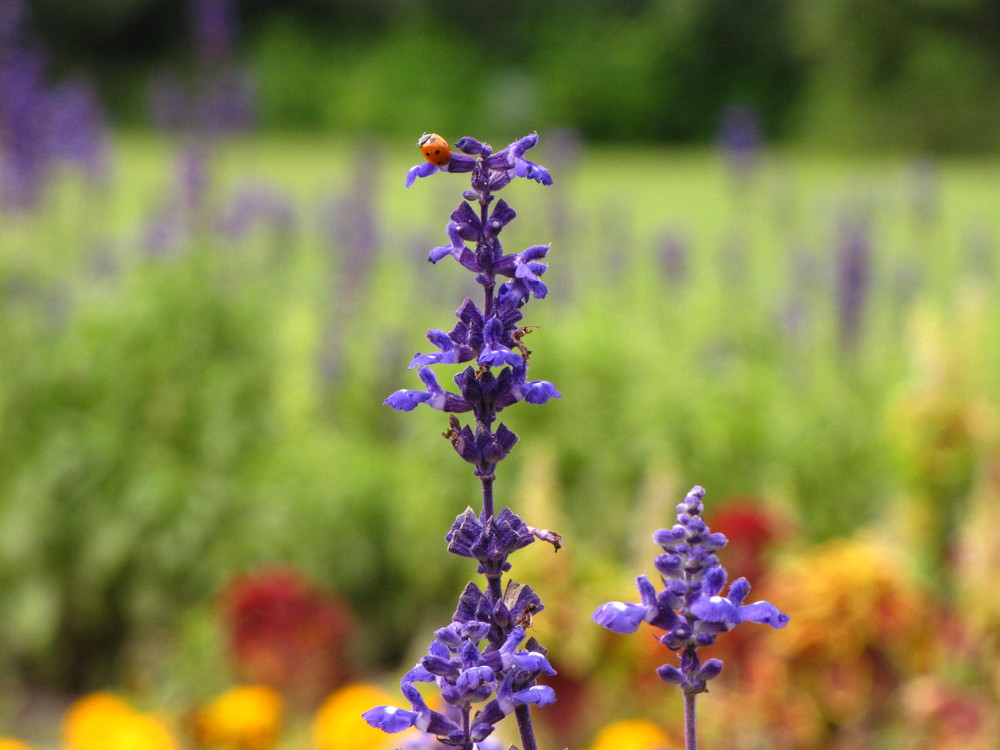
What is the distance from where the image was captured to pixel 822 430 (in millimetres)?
4535

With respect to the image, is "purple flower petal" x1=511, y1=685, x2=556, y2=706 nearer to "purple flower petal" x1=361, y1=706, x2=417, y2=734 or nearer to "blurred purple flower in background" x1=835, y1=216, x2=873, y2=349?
"purple flower petal" x1=361, y1=706, x2=417, y2=734

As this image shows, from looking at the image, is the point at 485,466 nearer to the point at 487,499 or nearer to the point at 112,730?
the point at 487,499

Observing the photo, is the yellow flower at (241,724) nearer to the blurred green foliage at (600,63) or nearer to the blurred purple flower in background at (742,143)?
the blurred purple flower in background at (742,143)

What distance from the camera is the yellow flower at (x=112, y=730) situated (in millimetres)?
2373

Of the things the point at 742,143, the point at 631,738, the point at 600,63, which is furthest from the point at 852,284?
the point at 600,63

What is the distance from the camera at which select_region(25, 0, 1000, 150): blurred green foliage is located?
90.4 ft

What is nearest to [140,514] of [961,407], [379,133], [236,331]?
[236,331]

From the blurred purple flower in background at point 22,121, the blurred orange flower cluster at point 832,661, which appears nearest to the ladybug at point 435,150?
the blurred orange flower cluster at point 832,661

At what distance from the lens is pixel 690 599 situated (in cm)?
75

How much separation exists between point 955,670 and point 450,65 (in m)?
29.6

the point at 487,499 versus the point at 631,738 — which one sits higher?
the point at 631,738

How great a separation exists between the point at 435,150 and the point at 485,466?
0.22 m

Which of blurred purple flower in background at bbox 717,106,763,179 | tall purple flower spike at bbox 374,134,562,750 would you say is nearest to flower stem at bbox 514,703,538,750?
tall purple flower spike at bbox 374,134,562,750

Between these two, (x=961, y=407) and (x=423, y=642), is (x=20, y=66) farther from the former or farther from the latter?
(x=961, y=407)
